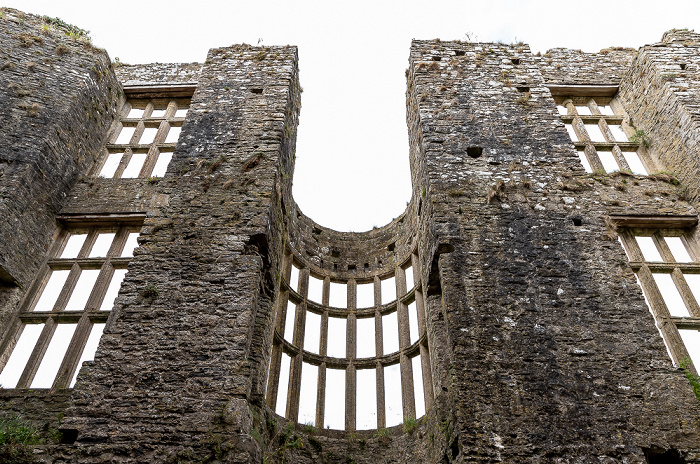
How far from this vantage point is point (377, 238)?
45.5ft

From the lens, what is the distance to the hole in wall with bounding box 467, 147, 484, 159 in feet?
30.2

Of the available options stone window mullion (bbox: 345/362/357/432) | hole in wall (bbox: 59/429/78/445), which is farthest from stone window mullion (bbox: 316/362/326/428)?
hole in wall (bbox: 59/429/78/445)

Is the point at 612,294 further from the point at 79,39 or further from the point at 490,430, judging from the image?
the point at 79,39

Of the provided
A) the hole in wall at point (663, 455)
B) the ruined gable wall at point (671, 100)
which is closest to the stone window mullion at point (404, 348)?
the hole in wall at point (663, 455)

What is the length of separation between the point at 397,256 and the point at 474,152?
4335mm

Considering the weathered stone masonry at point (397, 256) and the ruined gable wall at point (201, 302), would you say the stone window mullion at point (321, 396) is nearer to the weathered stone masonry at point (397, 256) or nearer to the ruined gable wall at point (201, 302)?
the weathered stone masonry at point (397, 256)

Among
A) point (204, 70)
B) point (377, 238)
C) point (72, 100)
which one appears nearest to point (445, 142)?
point (377, 238)

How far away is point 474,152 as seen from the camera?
9.24 m

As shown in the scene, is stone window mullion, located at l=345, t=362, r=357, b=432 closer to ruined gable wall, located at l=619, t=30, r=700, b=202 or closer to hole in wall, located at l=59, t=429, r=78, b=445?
hole in wall, located at l=59, t=429, r=78, b=445

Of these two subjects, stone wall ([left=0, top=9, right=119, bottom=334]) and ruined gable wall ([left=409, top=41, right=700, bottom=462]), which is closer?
ruined gable wall ([left=409, top=41, right=700, bottom=462])

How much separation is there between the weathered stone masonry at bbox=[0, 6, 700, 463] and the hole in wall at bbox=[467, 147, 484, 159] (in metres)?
0.08

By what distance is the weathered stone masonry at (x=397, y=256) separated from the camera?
19.3 ft

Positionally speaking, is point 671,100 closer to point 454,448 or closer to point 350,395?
point 454,448

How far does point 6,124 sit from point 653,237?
1222 cm
